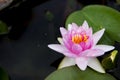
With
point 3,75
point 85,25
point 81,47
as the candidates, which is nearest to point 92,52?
point 81,47

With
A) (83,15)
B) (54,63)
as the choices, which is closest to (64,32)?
(83,15)

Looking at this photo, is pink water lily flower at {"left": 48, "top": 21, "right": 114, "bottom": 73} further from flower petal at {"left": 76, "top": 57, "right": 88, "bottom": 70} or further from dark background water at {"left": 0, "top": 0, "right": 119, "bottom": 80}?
dark background water at {"left": 0, "top": 0, "right": 119, "bottom": 80}

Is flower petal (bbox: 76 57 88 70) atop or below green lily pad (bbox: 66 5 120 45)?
below

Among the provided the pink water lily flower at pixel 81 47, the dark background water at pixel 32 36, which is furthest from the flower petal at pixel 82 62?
the dark background water at pixel 32 36

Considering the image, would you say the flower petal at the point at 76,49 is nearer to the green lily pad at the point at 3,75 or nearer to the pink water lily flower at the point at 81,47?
the pink water lily flower at the point at 81,47

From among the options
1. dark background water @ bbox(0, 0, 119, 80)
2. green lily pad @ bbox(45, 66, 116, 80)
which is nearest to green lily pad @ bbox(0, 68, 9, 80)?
dark background water @ bbox(0, 0, 119, 80)
